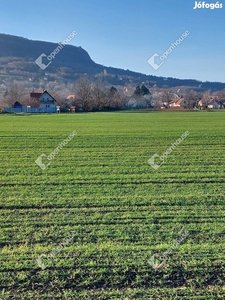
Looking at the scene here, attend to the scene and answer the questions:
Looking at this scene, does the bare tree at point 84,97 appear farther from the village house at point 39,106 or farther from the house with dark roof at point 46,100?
the house with dark roof at point 46,100

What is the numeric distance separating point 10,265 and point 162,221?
345 cm

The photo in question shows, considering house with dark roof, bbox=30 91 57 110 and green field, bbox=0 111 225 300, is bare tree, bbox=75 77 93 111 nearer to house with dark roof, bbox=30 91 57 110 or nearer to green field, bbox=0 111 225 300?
house with dark roof, bbox=30 91 57 110

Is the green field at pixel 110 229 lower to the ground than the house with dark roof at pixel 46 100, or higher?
lower

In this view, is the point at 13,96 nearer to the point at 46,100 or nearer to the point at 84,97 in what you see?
the point at 46,100

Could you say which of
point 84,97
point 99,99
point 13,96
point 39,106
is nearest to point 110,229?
point 99,99

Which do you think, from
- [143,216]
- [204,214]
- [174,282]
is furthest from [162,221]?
[174,282]

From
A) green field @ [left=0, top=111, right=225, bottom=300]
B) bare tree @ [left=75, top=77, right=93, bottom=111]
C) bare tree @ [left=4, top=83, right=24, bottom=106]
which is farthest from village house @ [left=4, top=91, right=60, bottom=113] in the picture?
green field @ [left=0, top=111, right=225, bottom=300]

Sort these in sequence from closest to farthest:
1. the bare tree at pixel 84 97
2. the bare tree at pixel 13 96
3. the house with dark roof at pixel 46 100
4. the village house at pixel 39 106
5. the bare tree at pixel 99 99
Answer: the village house at pixel 39 106
the bare tree at pixel 84 97
the bare tree at pixel 99 99
the bare tree at pixel 13 96
the house with dark roof at pixel 46 100

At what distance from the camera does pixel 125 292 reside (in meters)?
4.49

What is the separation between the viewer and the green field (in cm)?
466

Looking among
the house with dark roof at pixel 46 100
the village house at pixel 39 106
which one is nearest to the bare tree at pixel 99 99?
the village house at pixel 39 106

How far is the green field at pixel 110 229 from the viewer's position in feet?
15.3

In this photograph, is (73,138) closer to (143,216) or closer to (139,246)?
(143,216)

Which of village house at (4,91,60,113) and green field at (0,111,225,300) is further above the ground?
village house at (4,91,60,113)
